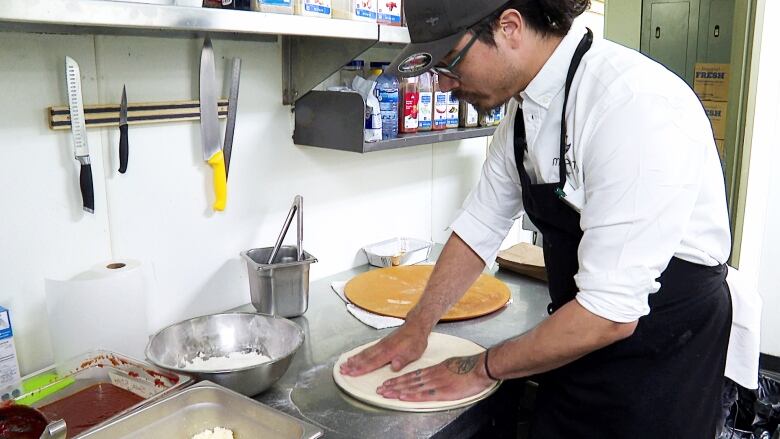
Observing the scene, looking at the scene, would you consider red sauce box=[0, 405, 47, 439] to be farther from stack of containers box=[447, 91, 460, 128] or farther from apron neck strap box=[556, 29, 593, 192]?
stack of containers box=[447, 91, 460, 128]

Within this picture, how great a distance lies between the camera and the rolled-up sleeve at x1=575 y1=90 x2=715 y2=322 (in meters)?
0.95

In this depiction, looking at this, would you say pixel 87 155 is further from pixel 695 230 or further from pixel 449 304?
pixel 695 230

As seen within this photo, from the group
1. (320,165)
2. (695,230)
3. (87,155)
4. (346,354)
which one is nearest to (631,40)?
(320,165)

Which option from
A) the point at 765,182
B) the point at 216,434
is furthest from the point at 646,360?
the point at 765,182

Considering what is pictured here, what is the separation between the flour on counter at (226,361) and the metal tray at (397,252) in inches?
23.4

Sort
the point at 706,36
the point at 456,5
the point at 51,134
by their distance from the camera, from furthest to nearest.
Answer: the point at 706,36 < the point at 51,134 < the point at 456,5

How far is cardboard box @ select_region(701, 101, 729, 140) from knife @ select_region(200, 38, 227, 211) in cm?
203

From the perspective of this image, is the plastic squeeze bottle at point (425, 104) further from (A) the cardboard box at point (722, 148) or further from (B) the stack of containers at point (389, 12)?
(A) the cardboard box at point (722, 148)

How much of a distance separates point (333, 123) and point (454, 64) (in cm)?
47

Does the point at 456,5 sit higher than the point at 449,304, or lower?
higher

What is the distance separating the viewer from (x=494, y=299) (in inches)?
64.1

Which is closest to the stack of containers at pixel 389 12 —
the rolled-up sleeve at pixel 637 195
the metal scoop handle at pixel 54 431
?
the rolled-up sleeve at pixel 637 195

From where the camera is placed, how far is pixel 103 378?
3.75 feet

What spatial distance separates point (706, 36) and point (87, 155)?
240 cm
